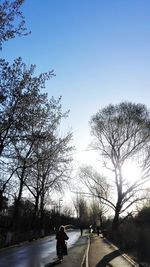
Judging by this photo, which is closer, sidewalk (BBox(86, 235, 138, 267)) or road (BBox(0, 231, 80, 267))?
road (BBox(0, 231, 80, 267))

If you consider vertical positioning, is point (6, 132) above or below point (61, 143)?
below

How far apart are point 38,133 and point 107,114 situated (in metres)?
21.0

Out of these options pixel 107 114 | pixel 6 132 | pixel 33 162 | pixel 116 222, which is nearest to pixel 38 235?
pixel 116 222

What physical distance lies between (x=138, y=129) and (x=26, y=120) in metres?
22.4

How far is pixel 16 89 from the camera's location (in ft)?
73.3

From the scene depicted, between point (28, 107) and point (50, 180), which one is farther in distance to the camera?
point (50, 180)

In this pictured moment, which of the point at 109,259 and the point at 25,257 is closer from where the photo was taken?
the point at 109,259

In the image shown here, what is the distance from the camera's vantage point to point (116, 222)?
4638 cm

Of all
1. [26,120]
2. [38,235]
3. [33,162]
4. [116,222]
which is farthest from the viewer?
[38,235]

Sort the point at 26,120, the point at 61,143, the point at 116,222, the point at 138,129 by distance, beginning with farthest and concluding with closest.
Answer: the point at 116,222, the point at 138,129, the point at 61,143, the point at 26,120

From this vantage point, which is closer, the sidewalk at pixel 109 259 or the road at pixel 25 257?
the road at pixel 25 257

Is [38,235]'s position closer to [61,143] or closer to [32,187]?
[32,187]

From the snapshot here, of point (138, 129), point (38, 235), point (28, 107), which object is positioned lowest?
point (38, 235)

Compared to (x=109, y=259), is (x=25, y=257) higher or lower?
higher
